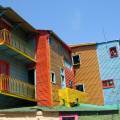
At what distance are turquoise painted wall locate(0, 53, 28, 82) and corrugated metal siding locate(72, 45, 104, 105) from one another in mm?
9257

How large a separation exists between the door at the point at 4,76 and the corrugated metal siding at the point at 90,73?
40.9 ft

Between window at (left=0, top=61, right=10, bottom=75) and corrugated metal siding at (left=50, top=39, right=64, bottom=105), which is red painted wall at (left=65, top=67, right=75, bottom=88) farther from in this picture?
window at (left=0, top=61, right=10, bottom=75)

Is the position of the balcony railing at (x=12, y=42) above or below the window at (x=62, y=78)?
above

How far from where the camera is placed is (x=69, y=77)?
3372cm

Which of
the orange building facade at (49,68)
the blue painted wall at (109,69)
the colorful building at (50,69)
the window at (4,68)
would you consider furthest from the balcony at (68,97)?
the blue painted wall at (109,69)

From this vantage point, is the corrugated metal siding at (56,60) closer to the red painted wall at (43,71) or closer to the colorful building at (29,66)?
the colorful building at (29,66)

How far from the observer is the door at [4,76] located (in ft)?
77.7

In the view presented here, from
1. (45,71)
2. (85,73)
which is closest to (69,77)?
(85,73)

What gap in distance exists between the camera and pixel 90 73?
36.4m

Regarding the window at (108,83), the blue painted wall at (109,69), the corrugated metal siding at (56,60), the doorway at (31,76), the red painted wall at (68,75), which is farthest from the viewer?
the window at (108,83)

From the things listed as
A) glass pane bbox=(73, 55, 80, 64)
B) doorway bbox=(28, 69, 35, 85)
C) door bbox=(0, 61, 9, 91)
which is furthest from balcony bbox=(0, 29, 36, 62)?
glass pane bbox=(73, 55, 80, 64)

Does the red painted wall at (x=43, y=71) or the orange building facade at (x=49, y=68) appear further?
the orange building facade at (x=49, y=68)

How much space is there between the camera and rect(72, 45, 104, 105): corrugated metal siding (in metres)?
35.3

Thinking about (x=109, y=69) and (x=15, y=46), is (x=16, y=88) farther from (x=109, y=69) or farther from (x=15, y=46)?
(x=109, y=69)
